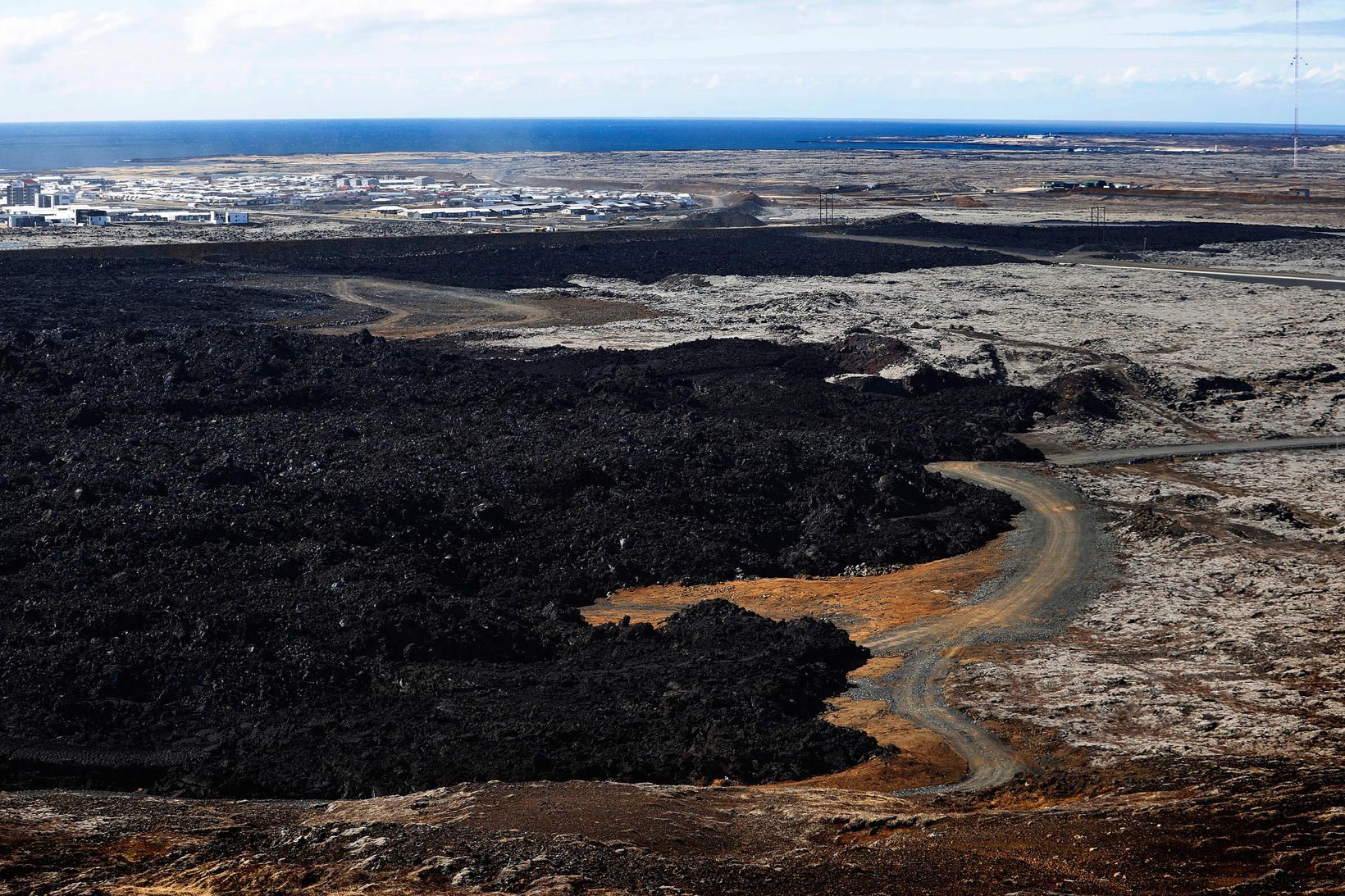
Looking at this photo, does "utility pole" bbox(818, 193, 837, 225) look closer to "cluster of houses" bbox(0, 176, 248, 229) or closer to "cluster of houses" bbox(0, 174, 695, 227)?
"cluster of houses" bbox(0, 174, 695, 227)

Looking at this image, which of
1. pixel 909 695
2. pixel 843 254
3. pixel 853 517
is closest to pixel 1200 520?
pixel 853 517

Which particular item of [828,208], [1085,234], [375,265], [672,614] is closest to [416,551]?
[672,614]

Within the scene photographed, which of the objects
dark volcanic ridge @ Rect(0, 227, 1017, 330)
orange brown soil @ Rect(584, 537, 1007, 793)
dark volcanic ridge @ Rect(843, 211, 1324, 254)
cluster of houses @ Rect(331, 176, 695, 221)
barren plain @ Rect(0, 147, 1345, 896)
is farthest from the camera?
cluster of houses @ Rect(331, 176, 695, 221)

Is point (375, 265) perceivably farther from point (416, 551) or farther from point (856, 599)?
point (856, 599)

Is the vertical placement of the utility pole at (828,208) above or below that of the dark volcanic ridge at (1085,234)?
above

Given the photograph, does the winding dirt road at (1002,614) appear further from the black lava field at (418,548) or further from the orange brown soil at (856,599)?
the black lava field at (418,548)

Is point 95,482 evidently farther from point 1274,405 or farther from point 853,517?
point 1274,405

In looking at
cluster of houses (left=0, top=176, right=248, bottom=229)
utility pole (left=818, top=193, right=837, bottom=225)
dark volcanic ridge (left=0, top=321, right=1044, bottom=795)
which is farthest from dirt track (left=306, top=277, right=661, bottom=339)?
utility pole (left=818, top=193, right=837, bottom=225)

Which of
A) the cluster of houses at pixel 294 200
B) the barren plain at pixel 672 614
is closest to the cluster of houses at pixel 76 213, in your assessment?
the cluster of houses at pixel 294 200
